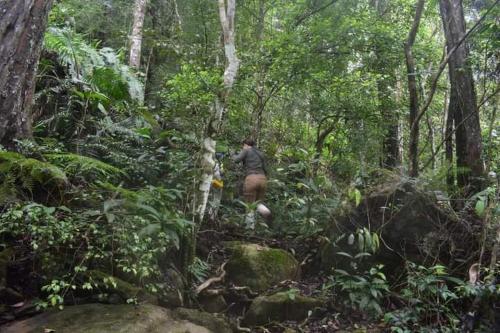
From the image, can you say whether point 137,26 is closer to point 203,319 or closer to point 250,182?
point 250,182

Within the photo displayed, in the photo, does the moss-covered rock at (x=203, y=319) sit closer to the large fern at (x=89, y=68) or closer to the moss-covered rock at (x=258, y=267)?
the moss-covered rock at (x=258, y=267)

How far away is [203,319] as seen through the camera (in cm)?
453

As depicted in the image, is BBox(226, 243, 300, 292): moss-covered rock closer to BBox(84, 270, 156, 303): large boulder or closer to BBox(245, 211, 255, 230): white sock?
BBox(245, 211, 255, 230): white sock

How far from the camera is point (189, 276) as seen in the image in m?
5.27

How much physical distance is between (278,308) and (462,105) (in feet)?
17.4

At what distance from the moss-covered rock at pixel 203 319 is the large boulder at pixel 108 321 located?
8 centimetres

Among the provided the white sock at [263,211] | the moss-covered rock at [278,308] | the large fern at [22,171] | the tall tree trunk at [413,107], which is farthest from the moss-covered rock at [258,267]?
the large fern at [22,171]

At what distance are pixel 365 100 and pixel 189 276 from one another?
6.30 meters

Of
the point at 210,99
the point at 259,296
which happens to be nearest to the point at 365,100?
the point at 210,99

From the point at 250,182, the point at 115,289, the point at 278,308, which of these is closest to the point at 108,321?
the point at 115,289

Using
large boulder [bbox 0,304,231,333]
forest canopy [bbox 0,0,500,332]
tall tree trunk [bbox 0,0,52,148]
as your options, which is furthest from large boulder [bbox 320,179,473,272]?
tall tree trunk [bbox 0,0,52,148]

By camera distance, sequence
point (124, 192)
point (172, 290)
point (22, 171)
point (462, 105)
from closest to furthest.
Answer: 1. point (22, 171)
2. point (124, 192)
3. point (172, 290)
4. point (462, 105)

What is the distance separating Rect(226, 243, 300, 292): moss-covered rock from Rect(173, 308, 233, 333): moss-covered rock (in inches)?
54.6

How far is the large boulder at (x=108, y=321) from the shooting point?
11.5ft
